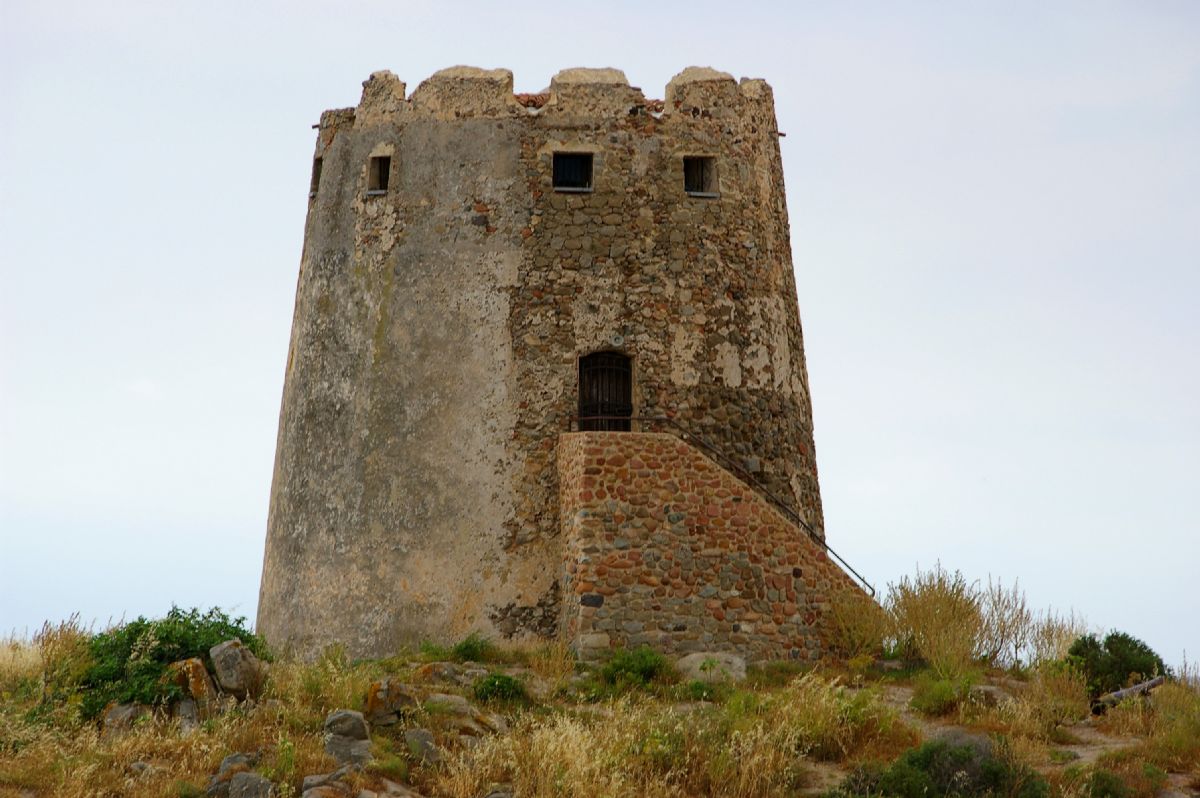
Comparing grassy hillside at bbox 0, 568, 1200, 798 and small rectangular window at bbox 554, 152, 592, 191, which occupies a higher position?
small rectangular window at bbox 554, 152, 592, 191

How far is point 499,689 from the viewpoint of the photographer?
59.3 ft

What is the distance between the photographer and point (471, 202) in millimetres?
23766

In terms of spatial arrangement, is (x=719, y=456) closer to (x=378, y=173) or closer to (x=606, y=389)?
(x=606, y=389)

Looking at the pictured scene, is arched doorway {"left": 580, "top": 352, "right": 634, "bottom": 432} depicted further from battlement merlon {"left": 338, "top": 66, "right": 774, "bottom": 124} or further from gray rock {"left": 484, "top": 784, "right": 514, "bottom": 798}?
gray rock {"left": 484, "top": 784, "right": 514, "bottom": 798}

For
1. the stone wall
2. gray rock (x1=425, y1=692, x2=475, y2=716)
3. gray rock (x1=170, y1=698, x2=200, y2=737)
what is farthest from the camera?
the stone wall

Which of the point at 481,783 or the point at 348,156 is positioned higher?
the point at 348,156

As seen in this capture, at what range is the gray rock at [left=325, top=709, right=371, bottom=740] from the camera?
1565 centimetres

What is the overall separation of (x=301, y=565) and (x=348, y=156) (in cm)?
694

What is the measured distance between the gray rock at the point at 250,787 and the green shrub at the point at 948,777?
224 inches

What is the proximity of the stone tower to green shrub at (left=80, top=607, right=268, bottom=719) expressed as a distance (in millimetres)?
4473

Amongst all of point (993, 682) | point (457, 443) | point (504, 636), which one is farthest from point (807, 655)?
point (457, 443)

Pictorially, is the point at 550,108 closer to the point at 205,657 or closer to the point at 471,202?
the point at 471,202

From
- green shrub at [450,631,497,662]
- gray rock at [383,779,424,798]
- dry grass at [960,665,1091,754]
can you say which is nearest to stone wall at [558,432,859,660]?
green shrub at [450,631,497,662]

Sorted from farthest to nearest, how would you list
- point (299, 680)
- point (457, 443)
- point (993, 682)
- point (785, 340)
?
point (785, 340)
point (457, 443)
point (993, 682)
point (299, 680)
